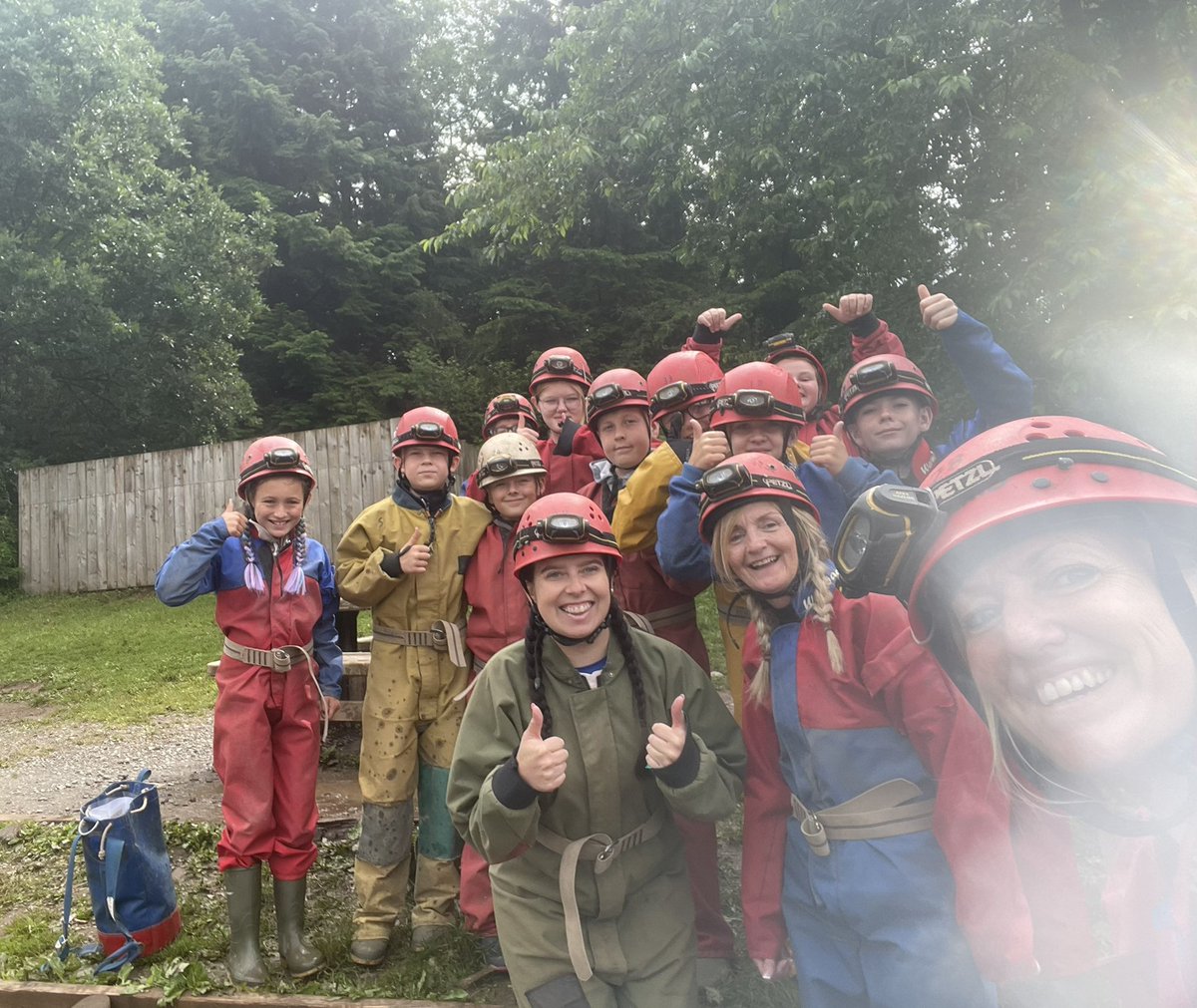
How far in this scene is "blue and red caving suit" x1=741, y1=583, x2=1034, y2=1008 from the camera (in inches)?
78.8

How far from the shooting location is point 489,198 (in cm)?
1076

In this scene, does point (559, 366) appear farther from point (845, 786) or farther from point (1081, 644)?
point (1081, 644)

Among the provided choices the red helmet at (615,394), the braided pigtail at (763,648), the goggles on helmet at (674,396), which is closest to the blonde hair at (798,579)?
the braided pigtail at (763,648)

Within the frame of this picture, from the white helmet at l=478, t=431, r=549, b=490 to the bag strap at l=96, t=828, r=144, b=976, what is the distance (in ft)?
7.57

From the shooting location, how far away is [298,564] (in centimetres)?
409

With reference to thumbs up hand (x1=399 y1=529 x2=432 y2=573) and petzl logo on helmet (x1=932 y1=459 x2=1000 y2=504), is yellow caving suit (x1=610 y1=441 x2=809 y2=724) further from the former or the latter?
petzl logo on helmet (x1=932 y1=459 x2=1000 y2=504)

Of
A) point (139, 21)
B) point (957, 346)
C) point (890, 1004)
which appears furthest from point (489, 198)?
point (139, 21)

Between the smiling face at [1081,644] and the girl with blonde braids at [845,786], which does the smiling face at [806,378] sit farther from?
the smiling face at [1081,644]

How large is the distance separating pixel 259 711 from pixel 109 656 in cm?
835

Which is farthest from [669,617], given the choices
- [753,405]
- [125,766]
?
[125,766]

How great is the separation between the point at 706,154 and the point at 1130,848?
31.1 ft

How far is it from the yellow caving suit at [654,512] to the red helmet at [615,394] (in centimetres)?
47

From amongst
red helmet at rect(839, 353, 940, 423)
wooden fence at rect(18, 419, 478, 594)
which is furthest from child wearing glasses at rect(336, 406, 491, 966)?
wooden fence at rect(18, 419, 478, 594)

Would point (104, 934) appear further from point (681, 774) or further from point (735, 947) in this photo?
point (681, 774)
